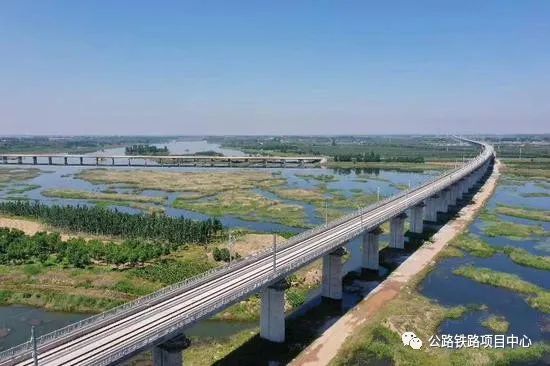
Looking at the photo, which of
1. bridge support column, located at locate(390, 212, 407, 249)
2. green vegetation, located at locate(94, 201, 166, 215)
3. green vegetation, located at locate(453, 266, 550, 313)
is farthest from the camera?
green vegetation, located at locate(94, 201, 166, 215)

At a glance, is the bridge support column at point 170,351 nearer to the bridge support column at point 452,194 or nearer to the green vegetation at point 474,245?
the green vegetation at point 474,245

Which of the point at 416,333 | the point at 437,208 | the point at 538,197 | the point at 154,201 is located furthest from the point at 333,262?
the point at 538,197

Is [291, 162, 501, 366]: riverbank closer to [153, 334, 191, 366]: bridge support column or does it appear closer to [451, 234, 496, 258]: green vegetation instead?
[451, 234, 496, 258]: green vegetation

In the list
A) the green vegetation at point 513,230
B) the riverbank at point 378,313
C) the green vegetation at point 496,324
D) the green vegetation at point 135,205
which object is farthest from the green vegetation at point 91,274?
the green vegetation at point 513,230

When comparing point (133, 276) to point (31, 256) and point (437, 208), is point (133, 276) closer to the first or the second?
point (31, 256)

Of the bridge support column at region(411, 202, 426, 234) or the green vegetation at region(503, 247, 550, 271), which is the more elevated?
the bridge support column at region(411, 202, 426, 234)

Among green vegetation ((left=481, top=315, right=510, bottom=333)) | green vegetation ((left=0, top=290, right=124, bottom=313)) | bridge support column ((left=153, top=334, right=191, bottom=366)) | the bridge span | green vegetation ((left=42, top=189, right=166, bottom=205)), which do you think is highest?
the bridge span

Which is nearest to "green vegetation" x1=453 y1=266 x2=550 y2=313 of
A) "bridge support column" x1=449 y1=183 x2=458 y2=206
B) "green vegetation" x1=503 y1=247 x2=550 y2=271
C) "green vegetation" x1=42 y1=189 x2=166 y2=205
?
"green vegetation" x1=503 y1=247 x2=550 y2=271
